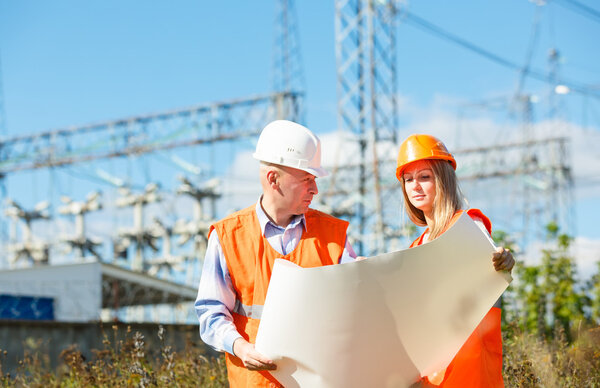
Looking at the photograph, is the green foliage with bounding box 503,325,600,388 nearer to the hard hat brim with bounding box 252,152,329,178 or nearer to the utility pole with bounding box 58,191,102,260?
the hard hat brim with bounding box 252,152,329,178

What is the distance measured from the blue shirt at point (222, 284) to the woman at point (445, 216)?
1.06ft

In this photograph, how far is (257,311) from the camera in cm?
272

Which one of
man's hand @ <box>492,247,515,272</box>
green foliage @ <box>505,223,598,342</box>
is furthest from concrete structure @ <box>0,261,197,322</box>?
man's hand @ <box>492,247,515,272</box>

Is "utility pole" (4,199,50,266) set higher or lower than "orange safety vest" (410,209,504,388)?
lower

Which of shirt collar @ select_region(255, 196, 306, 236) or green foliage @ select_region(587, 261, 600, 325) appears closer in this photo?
shirt collar @ select_region(255, 196, 306, 236)

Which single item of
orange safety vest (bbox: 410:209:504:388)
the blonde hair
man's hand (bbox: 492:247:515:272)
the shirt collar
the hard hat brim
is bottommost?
orange safety vest (bbox: 410:209:504:388)

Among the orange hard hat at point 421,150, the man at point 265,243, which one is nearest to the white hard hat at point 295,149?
the man at point 265,243

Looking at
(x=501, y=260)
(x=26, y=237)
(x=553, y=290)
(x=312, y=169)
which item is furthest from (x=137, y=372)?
(x=26, y=237)

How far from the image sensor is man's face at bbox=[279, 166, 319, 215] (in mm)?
2830

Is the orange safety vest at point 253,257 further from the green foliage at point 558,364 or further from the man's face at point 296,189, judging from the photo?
the green foliage at point 558,364

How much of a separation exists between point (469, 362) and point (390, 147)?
17.3m

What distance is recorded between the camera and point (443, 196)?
2.78 m

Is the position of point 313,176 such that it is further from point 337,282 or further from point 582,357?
point 582,357

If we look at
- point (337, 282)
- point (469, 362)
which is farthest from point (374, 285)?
point (469, 362)
